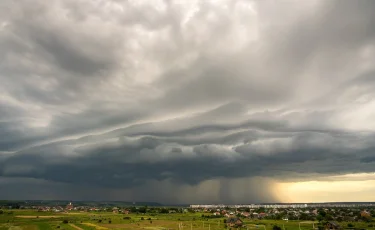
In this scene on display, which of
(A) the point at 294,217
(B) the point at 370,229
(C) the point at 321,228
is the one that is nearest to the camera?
(B) the point at 370,229

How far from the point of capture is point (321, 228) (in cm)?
11225

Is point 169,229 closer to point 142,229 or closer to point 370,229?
point 142,229

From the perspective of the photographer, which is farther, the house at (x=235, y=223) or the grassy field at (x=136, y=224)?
the house at (x=235, y=223)

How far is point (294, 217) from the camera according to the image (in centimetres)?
16800

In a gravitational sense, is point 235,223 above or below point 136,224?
above

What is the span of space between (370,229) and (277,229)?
2836 centimetres

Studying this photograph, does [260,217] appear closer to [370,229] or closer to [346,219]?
[346,219]

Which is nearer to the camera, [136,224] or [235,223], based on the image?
[235,223]

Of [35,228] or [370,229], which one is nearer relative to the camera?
[370,229]

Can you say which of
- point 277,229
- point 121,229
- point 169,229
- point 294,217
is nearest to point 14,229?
point 121,229

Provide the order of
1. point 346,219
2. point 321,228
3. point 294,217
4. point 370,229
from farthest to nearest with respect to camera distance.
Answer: point 294,217
point 346,219
point 321,228
point 370,229

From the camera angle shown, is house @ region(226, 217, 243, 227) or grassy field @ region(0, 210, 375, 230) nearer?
grassy field @ region(0, 210, 375, 230)

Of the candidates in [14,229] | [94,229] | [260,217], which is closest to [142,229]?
[94,229]

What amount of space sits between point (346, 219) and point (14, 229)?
446 ft
